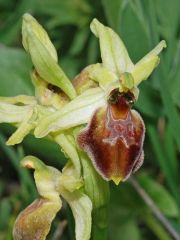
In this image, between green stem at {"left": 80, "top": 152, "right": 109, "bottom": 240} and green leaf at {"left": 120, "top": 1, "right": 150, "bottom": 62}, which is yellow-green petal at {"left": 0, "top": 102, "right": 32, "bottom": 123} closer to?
green stem at {"left": 80, "top": 152, "right": 109, "bottom": 240}

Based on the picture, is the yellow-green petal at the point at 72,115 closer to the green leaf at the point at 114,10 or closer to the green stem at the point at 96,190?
the green stem at the point at 96,190

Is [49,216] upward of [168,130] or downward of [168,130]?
upward

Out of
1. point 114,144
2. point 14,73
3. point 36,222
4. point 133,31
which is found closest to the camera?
point 114,144

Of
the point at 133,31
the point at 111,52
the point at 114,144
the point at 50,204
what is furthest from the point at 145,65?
the point at 133,31

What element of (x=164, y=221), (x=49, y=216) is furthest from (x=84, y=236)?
(x=164, y=221)

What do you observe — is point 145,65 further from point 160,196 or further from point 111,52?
point 160,196

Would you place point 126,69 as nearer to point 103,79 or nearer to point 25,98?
point 103,79

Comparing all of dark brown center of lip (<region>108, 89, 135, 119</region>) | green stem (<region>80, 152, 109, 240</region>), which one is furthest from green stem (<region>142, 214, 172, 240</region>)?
dark brown center of lip (<region>108, 89, 135, 119</region>)
